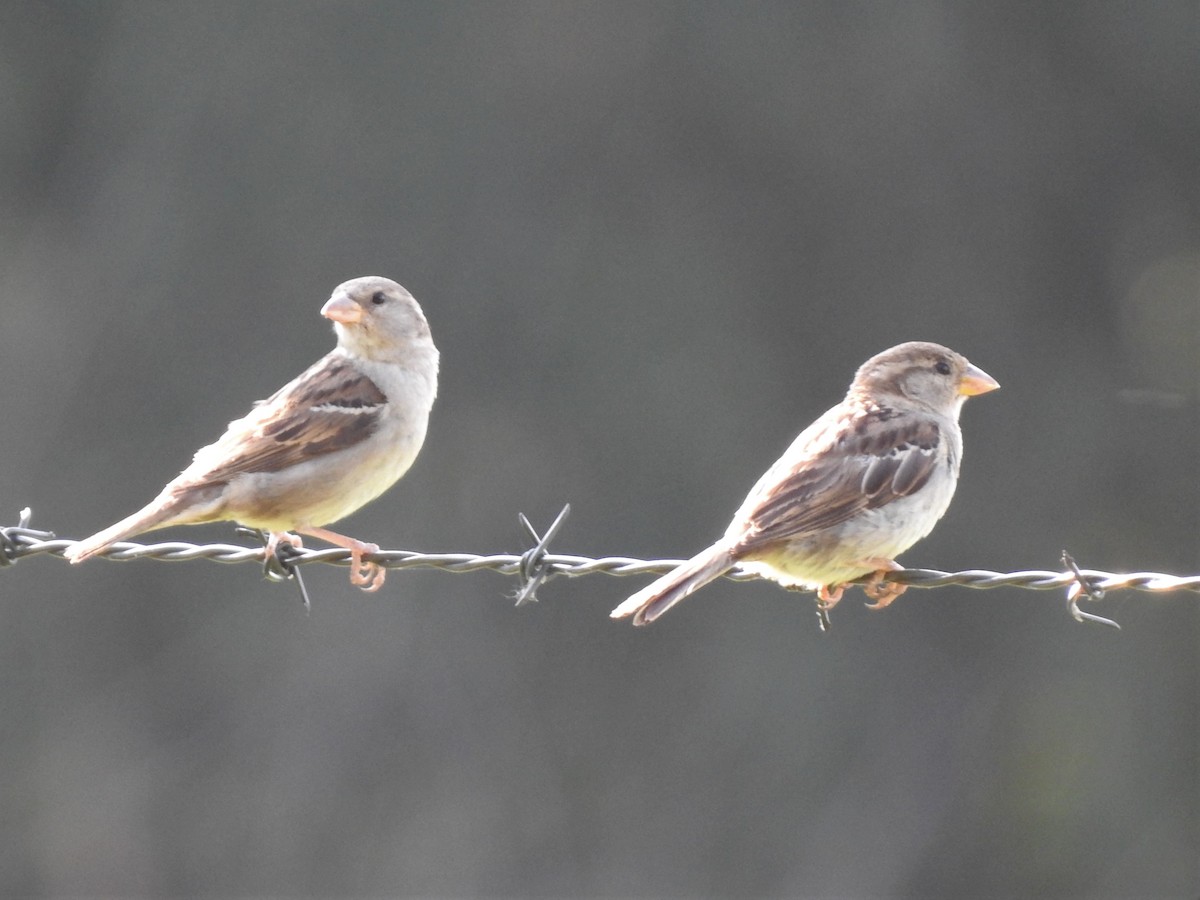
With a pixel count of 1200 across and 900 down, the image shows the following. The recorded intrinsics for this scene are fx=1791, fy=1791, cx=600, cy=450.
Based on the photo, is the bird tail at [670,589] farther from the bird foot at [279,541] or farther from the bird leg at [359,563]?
the bird foot at [279,541]

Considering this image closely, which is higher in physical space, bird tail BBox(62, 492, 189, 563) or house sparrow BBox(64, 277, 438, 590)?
house sparrow BBox(64, 277, 438, 590)

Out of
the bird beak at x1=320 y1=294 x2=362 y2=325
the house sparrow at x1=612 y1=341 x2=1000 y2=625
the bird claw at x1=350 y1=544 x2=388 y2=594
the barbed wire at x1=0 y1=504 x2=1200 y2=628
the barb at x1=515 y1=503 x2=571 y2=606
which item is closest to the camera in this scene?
the barbed wire at x1=0 y1=504 x2=1200 y2=628

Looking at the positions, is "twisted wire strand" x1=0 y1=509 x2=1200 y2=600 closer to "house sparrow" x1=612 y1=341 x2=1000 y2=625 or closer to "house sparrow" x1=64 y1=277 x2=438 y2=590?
"house sparrow" x1=612 y1=341 x2=1000 y2=625

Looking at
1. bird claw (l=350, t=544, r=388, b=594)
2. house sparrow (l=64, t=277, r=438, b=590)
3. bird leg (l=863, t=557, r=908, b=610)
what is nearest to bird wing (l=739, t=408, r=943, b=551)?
bird leg (l=863, t=557, r=908, b=610)

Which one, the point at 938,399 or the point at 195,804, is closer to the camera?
the point at 938,399

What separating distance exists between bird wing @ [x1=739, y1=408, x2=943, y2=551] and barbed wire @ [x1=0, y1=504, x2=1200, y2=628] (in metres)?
0.20

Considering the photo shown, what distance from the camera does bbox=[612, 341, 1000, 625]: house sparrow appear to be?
5.49 metres

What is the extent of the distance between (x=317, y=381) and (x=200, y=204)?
8159 mm

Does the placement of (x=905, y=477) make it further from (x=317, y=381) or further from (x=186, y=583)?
(x=186, y=583)

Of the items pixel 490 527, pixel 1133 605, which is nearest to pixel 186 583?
pixel 490 527

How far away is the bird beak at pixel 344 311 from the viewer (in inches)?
251

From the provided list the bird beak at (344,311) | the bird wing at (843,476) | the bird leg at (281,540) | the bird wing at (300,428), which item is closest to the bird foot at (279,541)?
the bird leg at (281,540)

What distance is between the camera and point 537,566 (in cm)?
490

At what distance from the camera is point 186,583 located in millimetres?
13656
